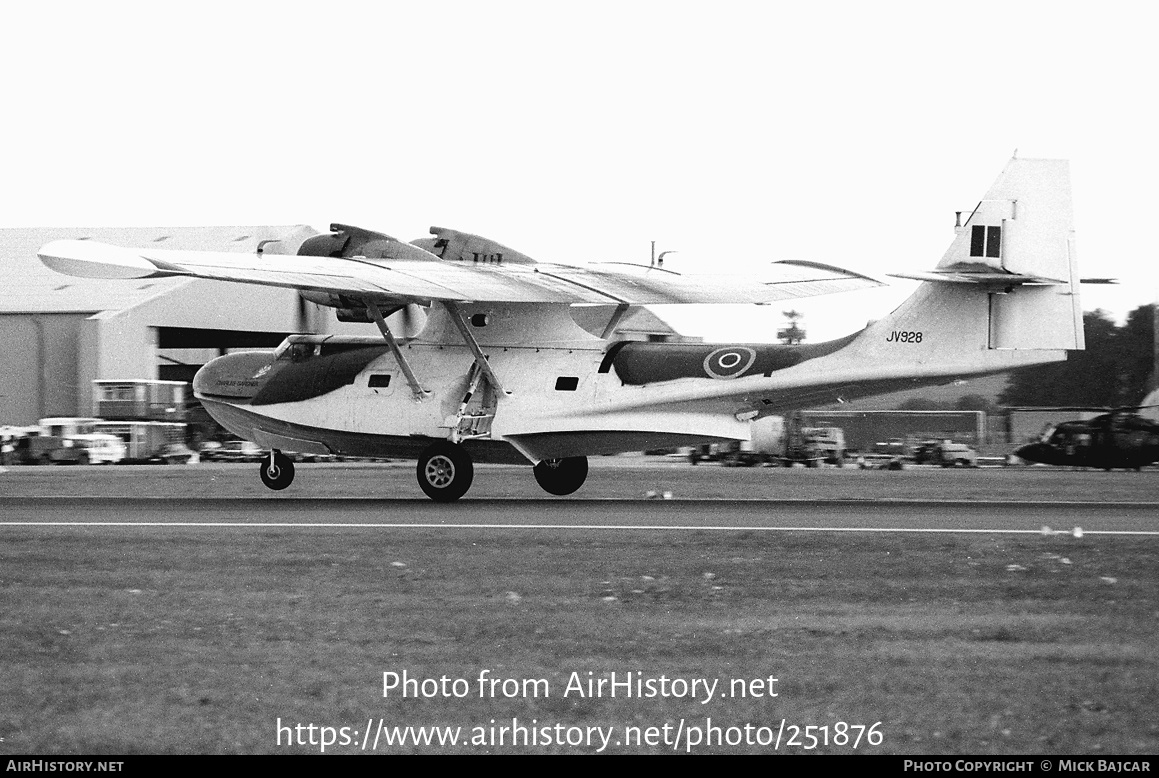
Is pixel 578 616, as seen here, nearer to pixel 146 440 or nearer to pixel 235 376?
pixel 235 376

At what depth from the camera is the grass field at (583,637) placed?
350 inches

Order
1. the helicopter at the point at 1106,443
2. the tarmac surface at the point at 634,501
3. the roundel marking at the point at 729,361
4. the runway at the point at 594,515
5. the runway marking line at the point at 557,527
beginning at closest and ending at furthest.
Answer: the runway marking line at the point at 557,527 → the runway at the point at 594,515 → the tarmac surface at the point at 634,501 → the roundel marking at the point at 729,361 → the helicopter at the point at 1106,443

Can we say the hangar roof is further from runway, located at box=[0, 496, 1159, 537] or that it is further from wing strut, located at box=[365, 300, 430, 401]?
runway, located at box=[0, 496, 1159, 537]

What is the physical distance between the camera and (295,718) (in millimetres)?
9047

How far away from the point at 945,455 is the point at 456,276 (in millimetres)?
28667

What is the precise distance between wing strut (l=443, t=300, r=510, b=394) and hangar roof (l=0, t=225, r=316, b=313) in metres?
32.9

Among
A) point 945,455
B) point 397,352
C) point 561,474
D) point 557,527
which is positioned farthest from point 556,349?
point 945,455

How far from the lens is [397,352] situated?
26438 mm

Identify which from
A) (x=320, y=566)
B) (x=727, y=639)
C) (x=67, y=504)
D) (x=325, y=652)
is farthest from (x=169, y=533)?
(x=727, y=639)

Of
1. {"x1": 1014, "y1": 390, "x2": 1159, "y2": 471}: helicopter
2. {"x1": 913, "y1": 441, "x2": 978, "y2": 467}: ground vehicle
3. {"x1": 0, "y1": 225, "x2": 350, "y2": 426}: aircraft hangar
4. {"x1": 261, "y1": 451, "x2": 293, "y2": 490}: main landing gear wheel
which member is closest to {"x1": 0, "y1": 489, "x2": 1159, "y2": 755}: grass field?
{"x1": 261, "y1": 451, "x2": 293, "y2": 490}: main landing gear wheel

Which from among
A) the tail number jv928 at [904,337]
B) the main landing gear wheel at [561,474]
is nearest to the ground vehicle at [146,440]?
the main landing gear wheel at [561,474]

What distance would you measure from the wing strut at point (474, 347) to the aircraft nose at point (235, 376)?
15.4 feet

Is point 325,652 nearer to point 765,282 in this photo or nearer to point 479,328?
point 479,328

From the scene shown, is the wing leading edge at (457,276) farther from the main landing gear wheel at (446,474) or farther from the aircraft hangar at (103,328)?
the aircraft hangar at (103,328)
